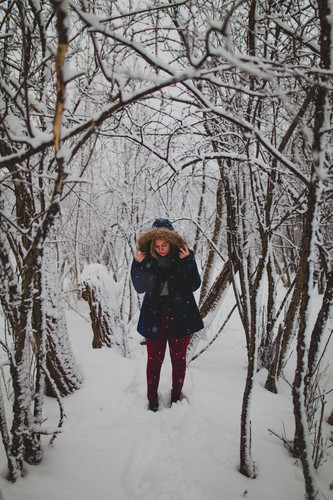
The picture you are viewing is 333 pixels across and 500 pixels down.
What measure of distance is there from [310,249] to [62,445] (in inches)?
76.4

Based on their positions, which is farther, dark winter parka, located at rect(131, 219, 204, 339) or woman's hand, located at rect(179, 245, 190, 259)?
woman's hand, located at rect(179, 245, 190, 259)

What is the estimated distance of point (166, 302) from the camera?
2105mm

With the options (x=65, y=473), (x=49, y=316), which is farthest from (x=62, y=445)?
(x=49, y=316)

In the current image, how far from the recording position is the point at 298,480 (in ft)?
4.55

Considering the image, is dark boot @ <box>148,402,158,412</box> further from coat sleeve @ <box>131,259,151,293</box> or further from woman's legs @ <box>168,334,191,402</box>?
coat sleeve @ <box>131,259,151,293</box>

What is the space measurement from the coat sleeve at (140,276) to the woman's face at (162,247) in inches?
7.9

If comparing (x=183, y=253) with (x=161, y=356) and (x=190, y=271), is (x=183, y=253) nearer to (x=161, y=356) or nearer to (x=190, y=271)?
(x=190, y=271)

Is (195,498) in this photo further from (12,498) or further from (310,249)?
(310,249)

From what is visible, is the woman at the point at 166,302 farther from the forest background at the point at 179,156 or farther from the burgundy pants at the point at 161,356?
the forest background at the point at 179,156

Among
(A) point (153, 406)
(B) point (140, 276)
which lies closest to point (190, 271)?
(B) point (140, 276)

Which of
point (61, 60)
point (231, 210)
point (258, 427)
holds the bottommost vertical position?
point (258, 427)

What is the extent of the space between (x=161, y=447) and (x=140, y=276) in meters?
1.25

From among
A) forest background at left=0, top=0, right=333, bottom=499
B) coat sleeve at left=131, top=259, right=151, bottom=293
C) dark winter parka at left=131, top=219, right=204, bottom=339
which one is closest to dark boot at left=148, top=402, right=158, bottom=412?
dark winter parka at left=131, top=219, right=204, bottom=339

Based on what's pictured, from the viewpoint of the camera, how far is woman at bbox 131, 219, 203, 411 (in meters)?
2.03
